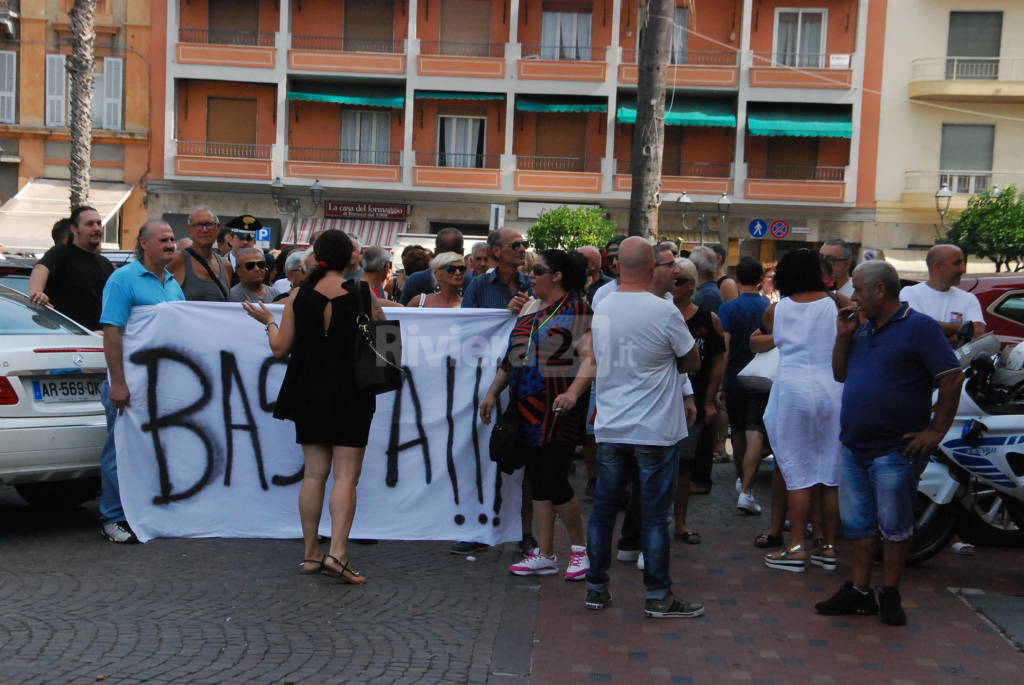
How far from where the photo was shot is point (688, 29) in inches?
1324

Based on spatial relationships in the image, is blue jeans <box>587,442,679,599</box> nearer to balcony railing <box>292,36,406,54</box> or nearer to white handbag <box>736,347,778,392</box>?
white handbag <box>736,347,778,392</box>

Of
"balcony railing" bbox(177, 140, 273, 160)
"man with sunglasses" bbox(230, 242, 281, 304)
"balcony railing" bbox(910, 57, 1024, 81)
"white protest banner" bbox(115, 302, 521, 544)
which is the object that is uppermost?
"balcony railing" bbox(910, 57, 1024, 81)

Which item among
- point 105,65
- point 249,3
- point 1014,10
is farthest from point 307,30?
point 1014,10

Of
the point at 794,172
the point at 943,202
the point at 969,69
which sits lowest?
the point at 943,202

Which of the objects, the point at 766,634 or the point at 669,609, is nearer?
the point at 766,634

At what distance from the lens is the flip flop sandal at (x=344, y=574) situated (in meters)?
5.94

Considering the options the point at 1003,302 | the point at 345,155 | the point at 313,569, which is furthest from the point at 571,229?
the point at 313,569

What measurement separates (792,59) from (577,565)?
2996cm

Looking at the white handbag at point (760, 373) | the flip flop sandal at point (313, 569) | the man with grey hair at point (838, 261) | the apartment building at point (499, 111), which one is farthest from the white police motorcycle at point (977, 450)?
the apartment building at point (499, 111)

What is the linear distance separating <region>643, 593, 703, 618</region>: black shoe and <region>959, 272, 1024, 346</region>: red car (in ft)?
22.2

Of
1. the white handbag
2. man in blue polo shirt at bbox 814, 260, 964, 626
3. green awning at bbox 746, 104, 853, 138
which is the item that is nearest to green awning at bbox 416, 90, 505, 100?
green awning at bbox 746, 104, 853, 138

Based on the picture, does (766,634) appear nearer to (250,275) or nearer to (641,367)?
(641,367)

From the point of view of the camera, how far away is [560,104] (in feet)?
109

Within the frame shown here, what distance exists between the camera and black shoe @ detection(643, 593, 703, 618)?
18.3 feet
